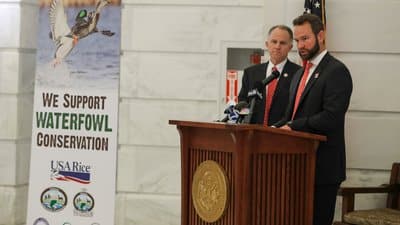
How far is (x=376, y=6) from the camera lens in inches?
221

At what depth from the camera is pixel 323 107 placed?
383 cm

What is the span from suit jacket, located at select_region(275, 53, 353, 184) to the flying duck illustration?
108 inches

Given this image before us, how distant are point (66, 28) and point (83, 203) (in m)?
1.46

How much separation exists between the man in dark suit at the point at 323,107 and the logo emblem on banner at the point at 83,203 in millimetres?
2780

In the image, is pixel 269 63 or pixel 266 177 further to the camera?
pixel 269 63

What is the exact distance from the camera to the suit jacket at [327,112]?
3.77 m

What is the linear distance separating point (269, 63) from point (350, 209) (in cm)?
111

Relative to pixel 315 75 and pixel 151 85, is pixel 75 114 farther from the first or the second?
pixel 315 75

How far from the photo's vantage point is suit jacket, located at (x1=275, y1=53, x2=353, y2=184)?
3.77m

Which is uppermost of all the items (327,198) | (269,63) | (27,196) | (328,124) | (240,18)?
(240,18)

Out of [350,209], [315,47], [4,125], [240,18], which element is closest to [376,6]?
[240,18]

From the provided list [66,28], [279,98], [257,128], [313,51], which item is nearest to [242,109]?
[257,128]

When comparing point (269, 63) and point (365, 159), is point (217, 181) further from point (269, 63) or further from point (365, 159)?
point (365, 159)

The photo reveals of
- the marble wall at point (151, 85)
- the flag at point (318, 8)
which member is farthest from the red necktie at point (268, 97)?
the marble wall at point (151, 85)
